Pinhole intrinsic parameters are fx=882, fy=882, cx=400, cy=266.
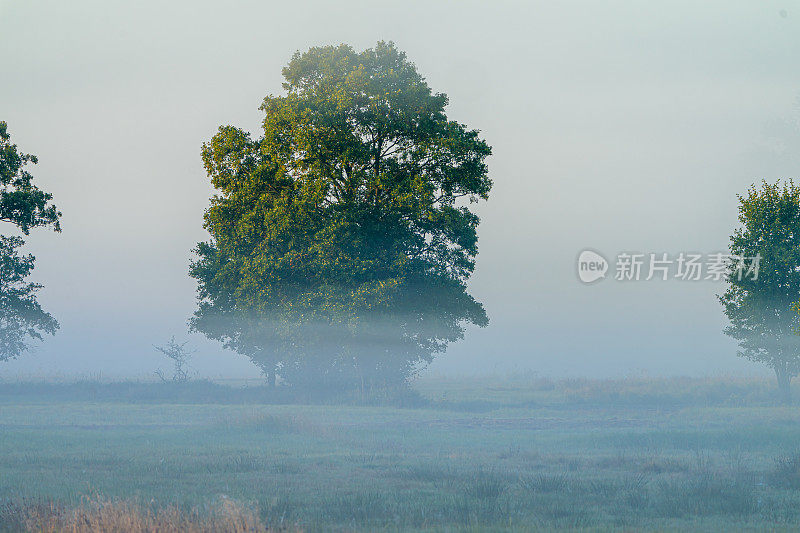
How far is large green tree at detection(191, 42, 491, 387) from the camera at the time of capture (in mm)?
45969

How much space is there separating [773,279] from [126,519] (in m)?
44.4

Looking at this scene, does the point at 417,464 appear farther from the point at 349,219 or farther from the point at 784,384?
the point at 784,384

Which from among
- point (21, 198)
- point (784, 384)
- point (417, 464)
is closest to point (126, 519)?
point (417, 464)

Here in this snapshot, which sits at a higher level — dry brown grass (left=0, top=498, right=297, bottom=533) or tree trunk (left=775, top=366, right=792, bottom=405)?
tree trunk (left=775, top=366, right=792, bottom=405)

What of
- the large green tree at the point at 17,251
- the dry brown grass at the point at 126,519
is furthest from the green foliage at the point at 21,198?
the dry brown grass at the point at 126,519

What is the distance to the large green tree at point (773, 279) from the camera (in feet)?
164

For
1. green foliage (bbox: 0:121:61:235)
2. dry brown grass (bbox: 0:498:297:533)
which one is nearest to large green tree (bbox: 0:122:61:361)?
green foliage (bbox: 0:121:61:235)

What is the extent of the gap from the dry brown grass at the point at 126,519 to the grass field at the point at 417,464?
11 cm

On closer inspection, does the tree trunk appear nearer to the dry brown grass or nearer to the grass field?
the grass field

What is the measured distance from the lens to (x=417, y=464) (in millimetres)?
23969

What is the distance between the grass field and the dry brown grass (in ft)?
0.37

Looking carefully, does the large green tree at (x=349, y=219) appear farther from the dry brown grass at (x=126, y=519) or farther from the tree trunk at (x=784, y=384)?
the dry brown grass at (x=126, y=519)

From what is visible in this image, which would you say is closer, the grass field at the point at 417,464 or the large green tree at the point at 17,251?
the grass field at the point at 417,464

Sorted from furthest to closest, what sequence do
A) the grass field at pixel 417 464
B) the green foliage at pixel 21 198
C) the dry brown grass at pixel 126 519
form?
the green foliage at pixel 21 198 → the grass field at pixel 417 464 → the dry brown grass at pixel 126 519
